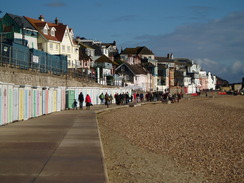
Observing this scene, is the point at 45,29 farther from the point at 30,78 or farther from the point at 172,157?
the point at 172,157

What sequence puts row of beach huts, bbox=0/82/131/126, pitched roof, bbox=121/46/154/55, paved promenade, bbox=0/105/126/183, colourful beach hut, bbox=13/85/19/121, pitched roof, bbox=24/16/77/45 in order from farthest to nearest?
pitched roof, bbox=121/46/154/55, pitched roof, bbox=24/16/77/45, colourful beach hut, bbox=13/85/19/121, row of beach huts, bbox=0/82/131/126, paved promenade, bbox=0/105/126/183

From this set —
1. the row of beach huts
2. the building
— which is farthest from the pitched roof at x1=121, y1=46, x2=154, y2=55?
the row of beach huts

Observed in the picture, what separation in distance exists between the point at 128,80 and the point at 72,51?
29249 millimetres

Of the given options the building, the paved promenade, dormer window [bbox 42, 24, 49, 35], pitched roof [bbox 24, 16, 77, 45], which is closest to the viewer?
A: the paved promenade

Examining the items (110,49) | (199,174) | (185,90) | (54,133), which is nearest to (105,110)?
(54,133)

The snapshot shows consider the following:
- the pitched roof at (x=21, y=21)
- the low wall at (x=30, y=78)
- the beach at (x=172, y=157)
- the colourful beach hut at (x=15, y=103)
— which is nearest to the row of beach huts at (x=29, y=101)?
the colourful beach hut at (x=15, y=103)

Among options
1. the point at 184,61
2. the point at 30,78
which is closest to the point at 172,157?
the point at 30,78

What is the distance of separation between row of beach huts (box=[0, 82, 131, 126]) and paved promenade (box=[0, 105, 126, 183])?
3541 mm

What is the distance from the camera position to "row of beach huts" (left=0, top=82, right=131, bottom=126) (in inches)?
745

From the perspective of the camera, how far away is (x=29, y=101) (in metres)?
23.5

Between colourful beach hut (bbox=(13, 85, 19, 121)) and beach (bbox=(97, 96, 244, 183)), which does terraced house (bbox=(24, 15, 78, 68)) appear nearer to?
colourful beach hut (bbox=(13, 85, 19, 121))

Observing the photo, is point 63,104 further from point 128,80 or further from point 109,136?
point 128,80

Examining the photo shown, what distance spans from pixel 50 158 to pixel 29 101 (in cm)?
1387

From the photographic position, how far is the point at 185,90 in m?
155
